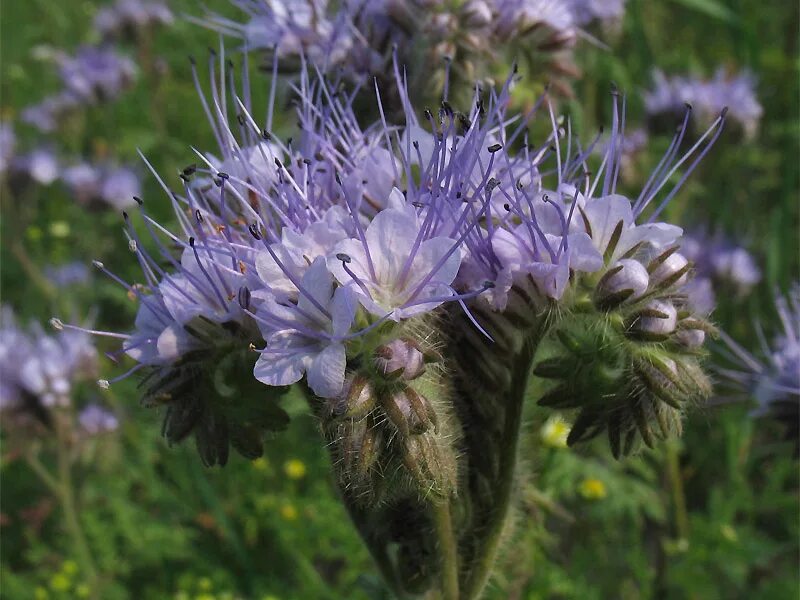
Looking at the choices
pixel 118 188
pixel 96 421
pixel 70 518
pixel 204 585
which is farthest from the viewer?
pixel 118 188

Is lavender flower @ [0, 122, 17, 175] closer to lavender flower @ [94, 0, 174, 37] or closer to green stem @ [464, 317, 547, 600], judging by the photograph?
lavender flower @ [94, 0, 174, 37]

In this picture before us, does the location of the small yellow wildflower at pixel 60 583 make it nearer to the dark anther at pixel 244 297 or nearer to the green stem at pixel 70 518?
the green stem at pixel 70 518

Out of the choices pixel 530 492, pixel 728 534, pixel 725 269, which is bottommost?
pixel 728 534

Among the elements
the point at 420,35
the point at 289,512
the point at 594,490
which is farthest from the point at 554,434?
the point at 420,35

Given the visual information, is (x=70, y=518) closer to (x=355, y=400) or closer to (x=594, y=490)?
(x=594, y=490)

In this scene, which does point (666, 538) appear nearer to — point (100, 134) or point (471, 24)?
point (471, 24)

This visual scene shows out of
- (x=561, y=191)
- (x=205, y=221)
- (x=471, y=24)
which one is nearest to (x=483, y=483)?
(x=561, y=191)

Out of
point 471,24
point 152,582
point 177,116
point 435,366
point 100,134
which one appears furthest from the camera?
point 100,134
